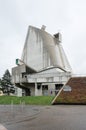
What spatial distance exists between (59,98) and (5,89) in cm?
5301

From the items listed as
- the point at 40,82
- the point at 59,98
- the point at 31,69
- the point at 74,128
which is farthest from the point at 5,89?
the point at 74,128

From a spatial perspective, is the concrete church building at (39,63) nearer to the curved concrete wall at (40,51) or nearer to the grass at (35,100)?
the curved concrete wall at (40,51)

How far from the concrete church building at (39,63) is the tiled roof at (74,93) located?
47.0 feet

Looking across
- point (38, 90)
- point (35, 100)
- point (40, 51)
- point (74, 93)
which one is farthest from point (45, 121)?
point (40, 51)

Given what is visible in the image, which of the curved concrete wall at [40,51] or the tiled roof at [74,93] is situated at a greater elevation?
the curved concrete wall at [40,51]

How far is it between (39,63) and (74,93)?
1221 inches

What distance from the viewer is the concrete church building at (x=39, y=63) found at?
190 feet

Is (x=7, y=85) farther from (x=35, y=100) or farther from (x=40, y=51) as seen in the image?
(x=35, y=100)

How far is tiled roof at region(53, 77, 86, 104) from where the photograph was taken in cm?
3528

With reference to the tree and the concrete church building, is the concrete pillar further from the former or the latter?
the tree

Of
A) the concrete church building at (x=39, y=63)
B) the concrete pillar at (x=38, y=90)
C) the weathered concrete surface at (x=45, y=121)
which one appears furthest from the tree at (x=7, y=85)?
the weathered concrete surface at (x=45, y=121)

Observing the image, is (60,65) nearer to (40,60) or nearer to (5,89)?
(40,60)

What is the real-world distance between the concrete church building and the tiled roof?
14325 mm

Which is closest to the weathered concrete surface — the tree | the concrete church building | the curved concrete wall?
the concrete church building
